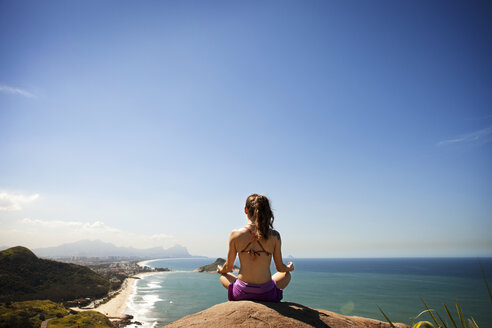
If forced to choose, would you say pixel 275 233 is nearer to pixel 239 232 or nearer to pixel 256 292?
pixel 239 232

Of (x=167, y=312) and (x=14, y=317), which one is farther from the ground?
(x=14, y=317)

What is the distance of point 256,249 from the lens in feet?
12.6

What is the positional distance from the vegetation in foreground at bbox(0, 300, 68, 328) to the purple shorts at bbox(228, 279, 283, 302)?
42.6m

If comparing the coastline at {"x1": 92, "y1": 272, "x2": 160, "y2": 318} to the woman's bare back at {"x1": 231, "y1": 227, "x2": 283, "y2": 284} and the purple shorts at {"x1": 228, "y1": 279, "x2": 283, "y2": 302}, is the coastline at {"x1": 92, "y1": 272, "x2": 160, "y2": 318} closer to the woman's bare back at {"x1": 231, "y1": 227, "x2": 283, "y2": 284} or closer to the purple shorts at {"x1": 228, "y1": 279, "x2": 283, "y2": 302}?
the purple shorts at {"x1": 228, "y1": 279, "x2": 283, "y2": 302}

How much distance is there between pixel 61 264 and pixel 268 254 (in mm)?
87322

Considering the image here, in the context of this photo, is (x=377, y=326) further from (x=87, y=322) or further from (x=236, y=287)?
(x=87, y=322)

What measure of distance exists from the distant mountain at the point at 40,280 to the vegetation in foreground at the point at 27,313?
12835 mm

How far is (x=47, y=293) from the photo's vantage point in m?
53.5

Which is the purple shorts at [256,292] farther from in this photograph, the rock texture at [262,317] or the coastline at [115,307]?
the coastline at [115,307]

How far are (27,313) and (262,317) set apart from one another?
1845 inches

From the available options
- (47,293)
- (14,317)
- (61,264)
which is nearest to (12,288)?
(47,293)

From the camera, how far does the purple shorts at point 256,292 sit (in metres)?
3.83

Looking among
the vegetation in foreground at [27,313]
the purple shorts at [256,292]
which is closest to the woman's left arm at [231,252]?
the purple shorts at [256,292]

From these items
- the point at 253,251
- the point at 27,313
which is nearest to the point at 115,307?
the point at 27,313
